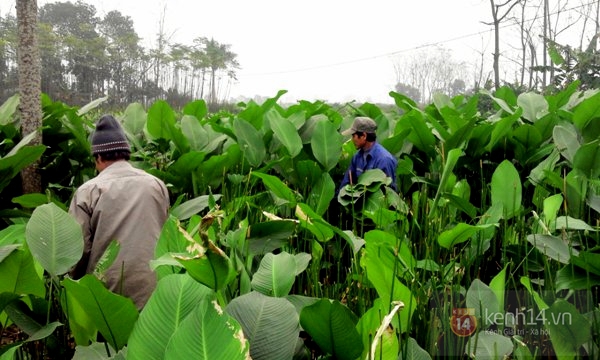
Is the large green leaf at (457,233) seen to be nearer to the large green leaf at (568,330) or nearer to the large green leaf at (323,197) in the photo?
the large green leaf at (568,330)

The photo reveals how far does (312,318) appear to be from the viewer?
0.87 meters

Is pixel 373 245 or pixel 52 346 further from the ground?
pixel 373 245

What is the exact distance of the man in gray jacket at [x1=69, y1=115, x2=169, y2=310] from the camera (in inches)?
86.1

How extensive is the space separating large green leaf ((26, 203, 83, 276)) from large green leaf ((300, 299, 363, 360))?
1.71 feet

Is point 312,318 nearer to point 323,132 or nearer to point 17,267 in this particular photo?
point 17,267

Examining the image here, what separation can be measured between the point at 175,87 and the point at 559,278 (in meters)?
40.3

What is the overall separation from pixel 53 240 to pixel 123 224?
1119 millimetres

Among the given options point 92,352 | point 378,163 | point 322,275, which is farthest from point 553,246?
point 378,163

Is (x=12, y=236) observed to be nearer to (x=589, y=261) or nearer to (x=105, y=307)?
(x=105, y=307)

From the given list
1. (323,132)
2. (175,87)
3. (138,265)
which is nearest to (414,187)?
(323,132)

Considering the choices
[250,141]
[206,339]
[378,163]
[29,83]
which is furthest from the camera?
[29,83]

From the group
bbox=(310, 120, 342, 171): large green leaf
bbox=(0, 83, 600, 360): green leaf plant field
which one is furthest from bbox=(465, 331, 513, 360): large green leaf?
bbox=(310, 120, 342, 171): large green leaf

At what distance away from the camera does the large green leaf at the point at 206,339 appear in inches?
24.6

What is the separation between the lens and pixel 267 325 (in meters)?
0.83
